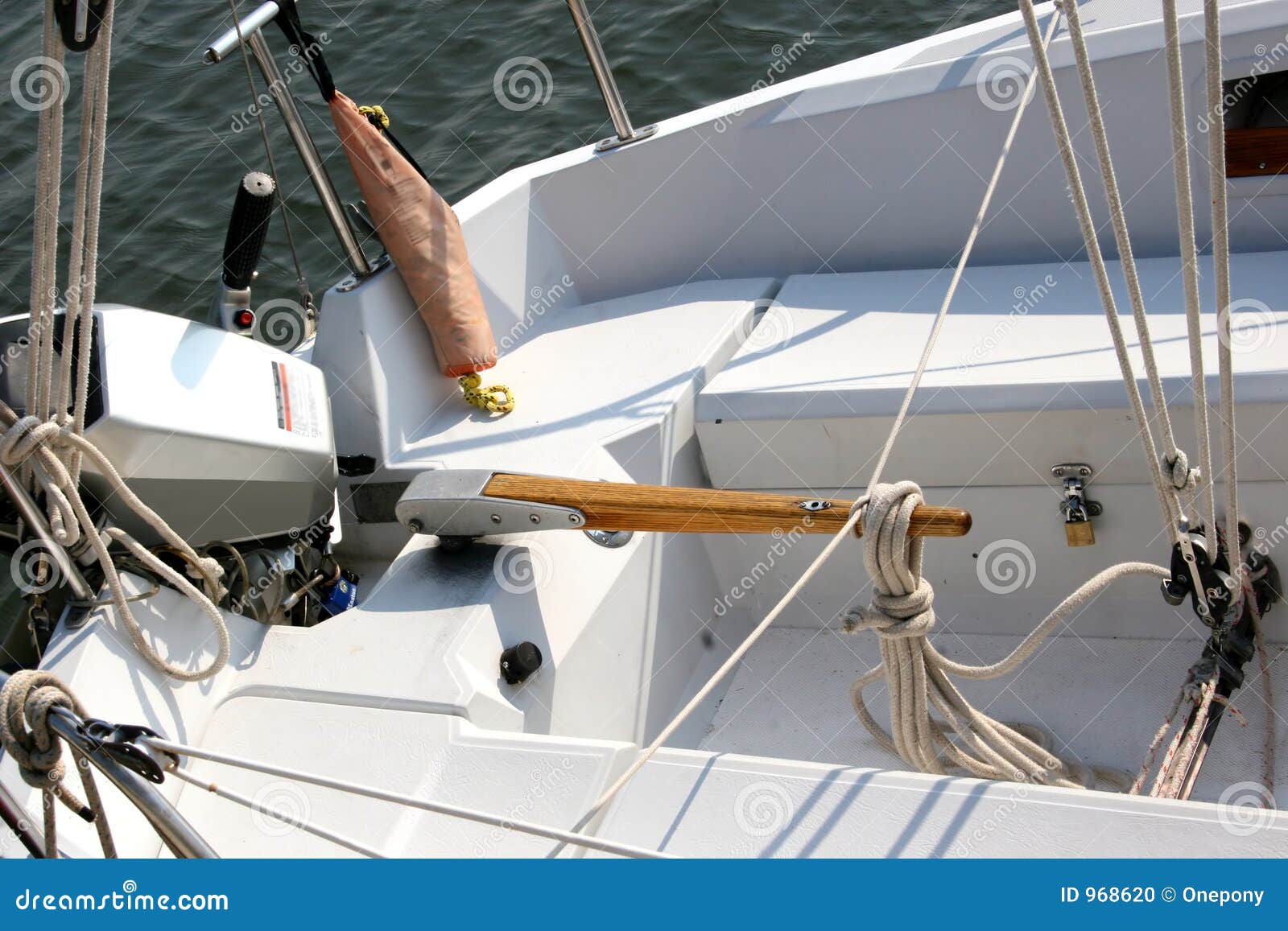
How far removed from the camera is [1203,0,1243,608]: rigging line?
178 cm

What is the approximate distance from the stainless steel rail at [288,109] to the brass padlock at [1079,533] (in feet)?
5.50

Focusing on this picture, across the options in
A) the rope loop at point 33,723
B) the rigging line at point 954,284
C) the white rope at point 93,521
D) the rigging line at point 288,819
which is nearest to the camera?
the rope loop at point 33,723

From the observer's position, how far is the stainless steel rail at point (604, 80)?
10.3 ft

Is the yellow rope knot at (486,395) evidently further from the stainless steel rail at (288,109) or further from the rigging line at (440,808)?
the rigging line at (440,808)

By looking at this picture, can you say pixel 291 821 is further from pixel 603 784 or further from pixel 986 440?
pixel 986 440

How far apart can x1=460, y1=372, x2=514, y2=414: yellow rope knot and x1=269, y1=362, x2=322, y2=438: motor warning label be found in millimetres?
503

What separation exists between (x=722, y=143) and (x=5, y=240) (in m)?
3.81

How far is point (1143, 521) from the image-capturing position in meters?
2.74

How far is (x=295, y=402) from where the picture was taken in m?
2.63

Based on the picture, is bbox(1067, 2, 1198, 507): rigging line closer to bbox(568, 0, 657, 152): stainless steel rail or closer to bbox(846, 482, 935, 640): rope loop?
bbox(846, 482, 935, 640): rope loop

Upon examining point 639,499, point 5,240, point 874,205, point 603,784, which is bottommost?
point 603,784

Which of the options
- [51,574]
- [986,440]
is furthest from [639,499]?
[51,574]

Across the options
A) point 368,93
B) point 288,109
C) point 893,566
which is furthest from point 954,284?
point 368,93

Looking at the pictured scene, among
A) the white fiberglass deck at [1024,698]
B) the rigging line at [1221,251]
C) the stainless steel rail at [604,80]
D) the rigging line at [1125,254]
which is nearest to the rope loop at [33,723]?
the white fiberglass deck at [1024,698]
